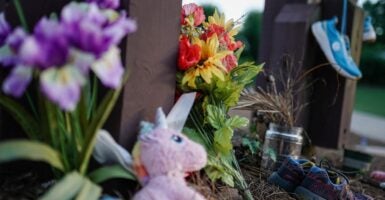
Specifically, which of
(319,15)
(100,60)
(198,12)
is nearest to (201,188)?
(100,60)

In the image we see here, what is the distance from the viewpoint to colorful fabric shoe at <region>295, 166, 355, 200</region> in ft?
6.24

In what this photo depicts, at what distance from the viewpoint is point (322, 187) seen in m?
1.92

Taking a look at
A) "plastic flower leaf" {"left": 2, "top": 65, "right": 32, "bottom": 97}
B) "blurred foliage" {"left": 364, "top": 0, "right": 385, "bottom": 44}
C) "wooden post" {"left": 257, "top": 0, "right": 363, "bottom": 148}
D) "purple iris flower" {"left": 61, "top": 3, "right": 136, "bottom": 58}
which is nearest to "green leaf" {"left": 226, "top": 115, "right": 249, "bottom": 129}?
"purple iris flower" {"left": 61, "top": 3, "right": 136, "bottom": 58}

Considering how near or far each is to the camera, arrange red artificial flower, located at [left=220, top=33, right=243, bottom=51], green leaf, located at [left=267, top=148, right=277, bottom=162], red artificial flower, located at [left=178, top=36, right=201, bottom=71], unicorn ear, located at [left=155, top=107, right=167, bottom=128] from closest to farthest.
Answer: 1. unicorn ear, located at [left=155, top=107, right=167, bottom=128]
2. red artificial flower, located at [left=178, top=36, right=201, bottom=71]
3. red artificial flower, located at [left=220, top=33, right=243, bottom=51]
4. green leaf, located at [left=267, top=148, right=277, bottom=162]

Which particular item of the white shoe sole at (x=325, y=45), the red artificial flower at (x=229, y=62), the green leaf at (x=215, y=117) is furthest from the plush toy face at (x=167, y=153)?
the white shoe sole at (x=325, y=45)

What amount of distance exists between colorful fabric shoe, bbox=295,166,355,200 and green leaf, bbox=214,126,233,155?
41 centimetres

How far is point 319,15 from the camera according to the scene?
320 centimetres

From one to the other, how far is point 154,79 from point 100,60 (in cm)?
54

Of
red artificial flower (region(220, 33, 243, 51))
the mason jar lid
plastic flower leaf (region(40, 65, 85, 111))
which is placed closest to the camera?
plastic flower leaf (region(40, 65, 85, 111))

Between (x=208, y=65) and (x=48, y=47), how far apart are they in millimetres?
798

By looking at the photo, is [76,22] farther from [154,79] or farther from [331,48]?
[331,48]

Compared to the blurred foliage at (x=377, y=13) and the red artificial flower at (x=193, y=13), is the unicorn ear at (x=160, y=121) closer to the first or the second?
the red artificial flower at (x=193, y=13)

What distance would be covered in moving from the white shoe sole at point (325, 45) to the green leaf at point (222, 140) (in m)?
1.48

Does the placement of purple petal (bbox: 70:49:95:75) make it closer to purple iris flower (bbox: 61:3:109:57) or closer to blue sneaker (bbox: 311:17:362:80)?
purple iris flower (bbox: 61:3:109:57)
